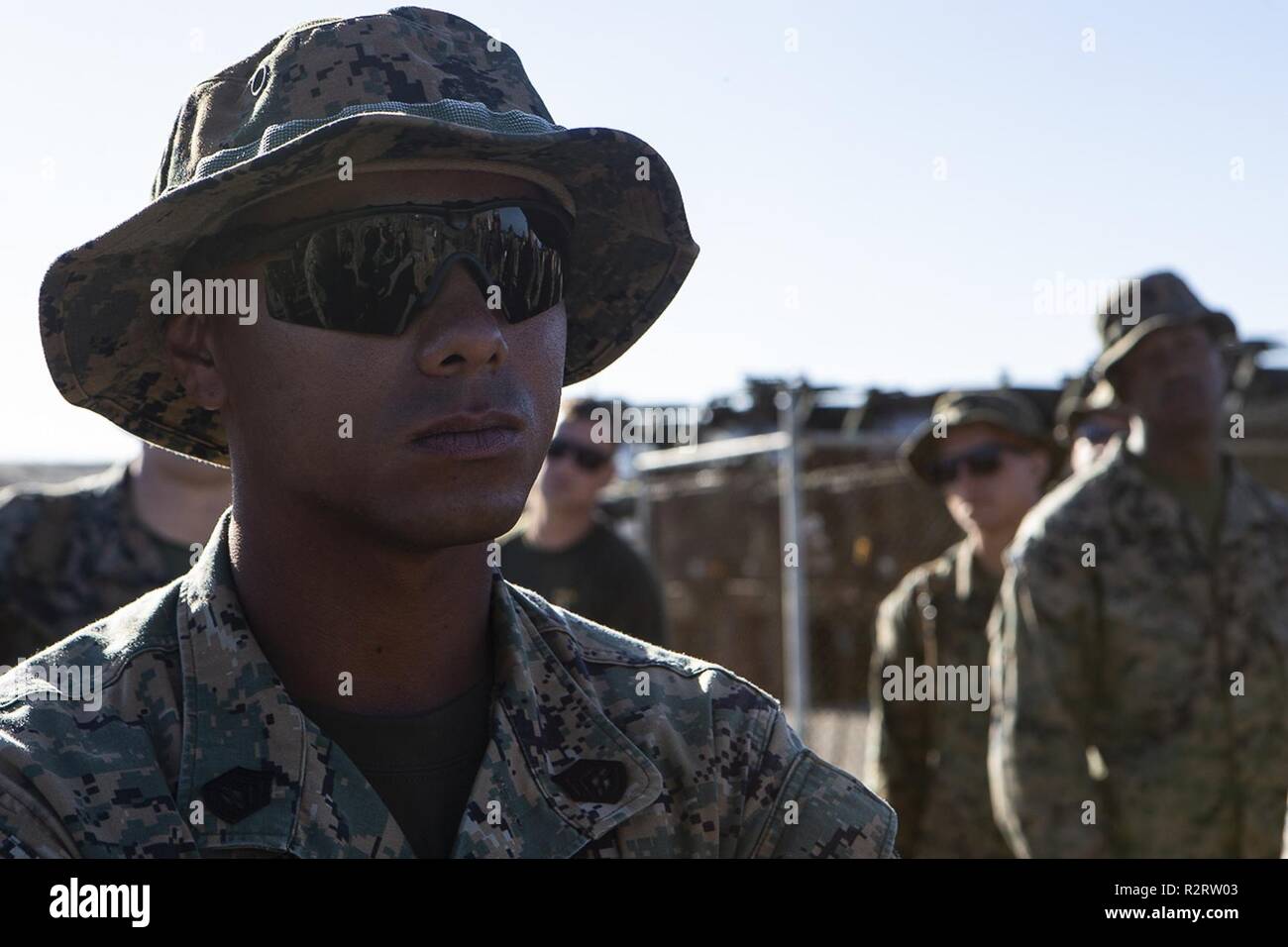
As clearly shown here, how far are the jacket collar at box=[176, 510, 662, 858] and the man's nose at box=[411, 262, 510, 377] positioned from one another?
444mm

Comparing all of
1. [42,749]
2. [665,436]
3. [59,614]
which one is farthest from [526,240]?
[665,436]

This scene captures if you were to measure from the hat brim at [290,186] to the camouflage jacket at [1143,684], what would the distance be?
104 inches

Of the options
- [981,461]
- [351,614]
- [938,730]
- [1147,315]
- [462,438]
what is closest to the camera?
[462,438]

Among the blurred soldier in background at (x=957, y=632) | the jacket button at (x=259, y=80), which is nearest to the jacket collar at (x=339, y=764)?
the jacket button at (x=259, y=80)

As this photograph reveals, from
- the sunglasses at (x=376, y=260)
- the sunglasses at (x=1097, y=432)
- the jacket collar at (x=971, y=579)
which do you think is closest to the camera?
the sunglasses at (x=376, y=260)

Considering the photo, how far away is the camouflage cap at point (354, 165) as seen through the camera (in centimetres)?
222

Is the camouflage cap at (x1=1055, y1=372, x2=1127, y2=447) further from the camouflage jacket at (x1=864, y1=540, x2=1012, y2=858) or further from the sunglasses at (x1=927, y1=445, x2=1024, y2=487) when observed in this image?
the camouflage jacket at (x1=864, y1=540, x2=1012, y2=858)

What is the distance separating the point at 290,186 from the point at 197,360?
394mm

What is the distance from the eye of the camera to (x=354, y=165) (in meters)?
2.25

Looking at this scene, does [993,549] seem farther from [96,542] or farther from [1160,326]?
[96,542]

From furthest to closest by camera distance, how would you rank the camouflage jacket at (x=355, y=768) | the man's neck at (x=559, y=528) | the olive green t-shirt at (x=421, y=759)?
the man's neck at (x=559, y=528), the olive green t-shirt at (x=421, y=759), the camouflage jacket at (x=355, y=768)

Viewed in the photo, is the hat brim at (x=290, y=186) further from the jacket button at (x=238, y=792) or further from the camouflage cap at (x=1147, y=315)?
the camouflage cap at (x=1147, y=315)

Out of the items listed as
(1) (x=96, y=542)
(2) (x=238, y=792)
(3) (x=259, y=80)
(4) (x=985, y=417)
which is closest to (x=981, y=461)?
(4) (x=985, y=417)

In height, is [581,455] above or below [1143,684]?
above
